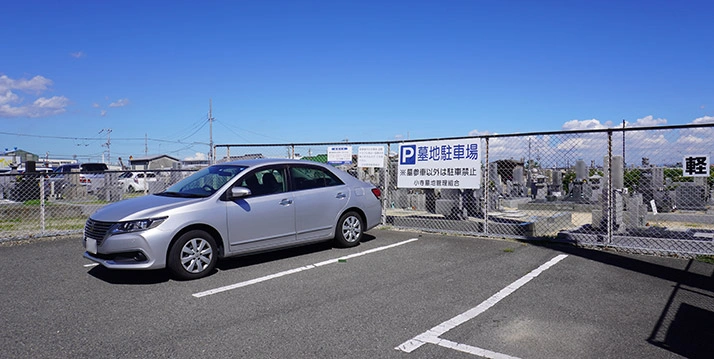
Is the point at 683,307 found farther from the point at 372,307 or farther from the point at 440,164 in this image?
the point at 440,164

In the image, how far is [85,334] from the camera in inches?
167

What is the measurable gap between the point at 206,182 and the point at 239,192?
0.84 metres

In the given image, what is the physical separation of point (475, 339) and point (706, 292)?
10.6 feet

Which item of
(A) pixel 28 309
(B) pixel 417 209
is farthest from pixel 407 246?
(B) pixel 417 209

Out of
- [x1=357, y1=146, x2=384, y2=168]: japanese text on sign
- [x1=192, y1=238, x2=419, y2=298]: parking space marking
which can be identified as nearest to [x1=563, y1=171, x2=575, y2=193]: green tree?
[x1=357, y1=146, x2=384, y2=168]: japanese text on sign

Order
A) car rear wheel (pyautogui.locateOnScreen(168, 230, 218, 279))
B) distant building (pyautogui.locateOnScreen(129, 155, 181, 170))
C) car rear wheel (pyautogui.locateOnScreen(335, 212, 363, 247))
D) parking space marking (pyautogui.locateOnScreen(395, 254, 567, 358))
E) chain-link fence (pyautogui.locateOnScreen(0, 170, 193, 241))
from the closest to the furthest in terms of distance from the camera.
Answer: parking space marking (pyautogui.locateOnScreen(395, 254, 567, 358)), car rear wheel (pyautogui.locateOnScreen(168, 230, 218, 279)), car rear wheel (pyautogui.locateOnScreen(335, 212, 363, 247)), chain-link fence (pyautogui.locateOnScreen(0, 170, 193, 241)), distant building (pyautogui.locateOnScreen(129, 155, 181, 170))

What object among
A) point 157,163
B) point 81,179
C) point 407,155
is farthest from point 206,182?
point 157,163

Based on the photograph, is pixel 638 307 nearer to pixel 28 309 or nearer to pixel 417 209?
pixel 28 309

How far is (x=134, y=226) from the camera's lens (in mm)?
5785

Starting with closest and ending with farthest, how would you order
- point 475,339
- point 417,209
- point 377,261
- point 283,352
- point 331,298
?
point 283,352
point 475,339
point 331,298
point 377,261
point 417,209

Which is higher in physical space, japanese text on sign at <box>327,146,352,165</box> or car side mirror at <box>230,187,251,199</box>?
japanese text on sign at <box>327,146,352,165</box>

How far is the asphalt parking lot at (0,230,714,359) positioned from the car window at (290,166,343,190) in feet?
3.66

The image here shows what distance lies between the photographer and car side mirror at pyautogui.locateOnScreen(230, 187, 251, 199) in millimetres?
6430

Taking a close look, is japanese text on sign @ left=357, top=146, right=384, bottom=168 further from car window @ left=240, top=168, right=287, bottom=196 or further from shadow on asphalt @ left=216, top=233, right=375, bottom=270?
car window @ left=240, top=168, right=287, bottom=196
